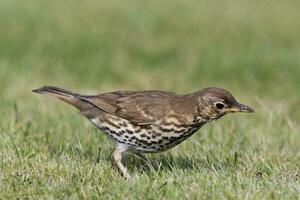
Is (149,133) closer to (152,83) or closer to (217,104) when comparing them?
(217,104)

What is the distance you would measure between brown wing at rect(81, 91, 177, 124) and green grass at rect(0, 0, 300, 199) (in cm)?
44

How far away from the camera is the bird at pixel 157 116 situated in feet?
22.5

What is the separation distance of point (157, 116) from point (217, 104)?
0.52 metres

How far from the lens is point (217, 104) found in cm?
692

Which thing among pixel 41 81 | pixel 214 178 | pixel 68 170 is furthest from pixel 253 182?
pixel 41 81

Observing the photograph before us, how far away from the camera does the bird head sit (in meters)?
6.89

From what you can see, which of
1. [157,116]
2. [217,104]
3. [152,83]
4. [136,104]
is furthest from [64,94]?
[152,83]

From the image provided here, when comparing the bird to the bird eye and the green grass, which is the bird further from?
the green grass

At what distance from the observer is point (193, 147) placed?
7840 millimetres

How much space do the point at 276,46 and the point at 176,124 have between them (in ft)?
23.2

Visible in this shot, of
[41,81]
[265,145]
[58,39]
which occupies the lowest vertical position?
[265,145]

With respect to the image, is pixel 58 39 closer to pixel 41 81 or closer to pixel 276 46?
pixel 41 81

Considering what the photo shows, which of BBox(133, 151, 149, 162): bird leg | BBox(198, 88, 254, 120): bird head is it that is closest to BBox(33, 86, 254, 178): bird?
BBox(198, 88, 254, 120): bird head

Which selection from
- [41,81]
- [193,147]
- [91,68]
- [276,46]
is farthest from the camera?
[276,46]
